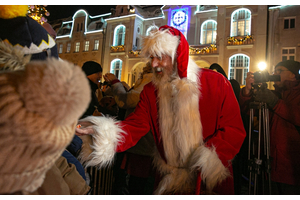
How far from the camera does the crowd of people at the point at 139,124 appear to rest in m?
0.60

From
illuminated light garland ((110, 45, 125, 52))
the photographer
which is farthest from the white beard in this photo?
illuminated light garland ((110, 45, 125, 52))

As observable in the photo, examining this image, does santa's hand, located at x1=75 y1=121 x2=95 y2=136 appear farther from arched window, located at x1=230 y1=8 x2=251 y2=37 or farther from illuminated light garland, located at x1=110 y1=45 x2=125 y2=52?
illuminated light garland, located at x1=110 y1=45 x2=125 y2=52

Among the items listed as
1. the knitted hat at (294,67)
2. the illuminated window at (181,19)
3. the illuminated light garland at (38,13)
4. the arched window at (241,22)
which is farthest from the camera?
the illuminated window at (181,19)

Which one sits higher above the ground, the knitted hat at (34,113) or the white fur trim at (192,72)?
the white fur trim at (192,72)

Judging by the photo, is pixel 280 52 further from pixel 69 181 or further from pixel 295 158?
pixel 69 181

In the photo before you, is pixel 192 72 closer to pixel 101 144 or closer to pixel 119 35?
pixel 101 144

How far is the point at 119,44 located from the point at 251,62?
1121 cm

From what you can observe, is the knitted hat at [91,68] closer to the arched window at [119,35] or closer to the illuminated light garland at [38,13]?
the illuminated light garland at [38,13]

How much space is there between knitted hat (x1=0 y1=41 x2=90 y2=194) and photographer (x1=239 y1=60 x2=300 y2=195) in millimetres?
1982

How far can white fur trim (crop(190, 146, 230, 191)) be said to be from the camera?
4.50 feet

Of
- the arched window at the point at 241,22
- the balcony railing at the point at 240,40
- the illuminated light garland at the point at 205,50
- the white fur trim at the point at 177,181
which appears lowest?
the white fur trim at the point at 177,181

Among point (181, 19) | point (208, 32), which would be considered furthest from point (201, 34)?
point (181, 19)

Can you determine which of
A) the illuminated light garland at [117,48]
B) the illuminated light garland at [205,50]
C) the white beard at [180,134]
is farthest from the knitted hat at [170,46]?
the illuminated light garland at [117,48]
